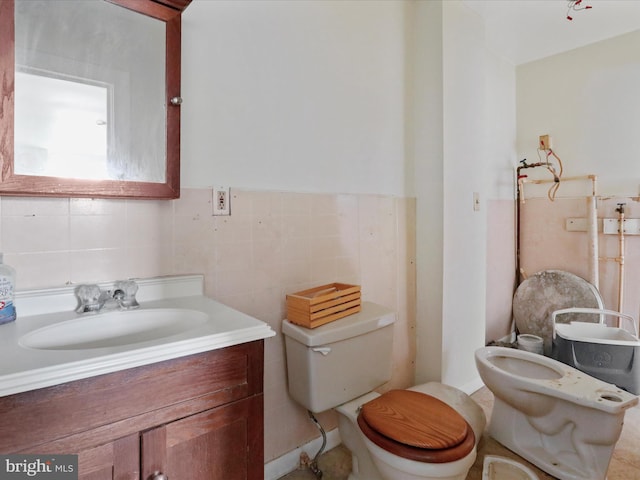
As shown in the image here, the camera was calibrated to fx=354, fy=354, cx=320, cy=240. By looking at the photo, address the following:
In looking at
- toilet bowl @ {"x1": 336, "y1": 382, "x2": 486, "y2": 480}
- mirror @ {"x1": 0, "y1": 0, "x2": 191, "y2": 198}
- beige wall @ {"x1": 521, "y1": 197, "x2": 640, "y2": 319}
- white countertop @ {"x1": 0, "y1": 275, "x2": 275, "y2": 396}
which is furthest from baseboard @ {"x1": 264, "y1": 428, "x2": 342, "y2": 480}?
beige wall @ {"x1": 521, "y1": 197, "x2": 640, "y2": 319}

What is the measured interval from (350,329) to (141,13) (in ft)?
4.14

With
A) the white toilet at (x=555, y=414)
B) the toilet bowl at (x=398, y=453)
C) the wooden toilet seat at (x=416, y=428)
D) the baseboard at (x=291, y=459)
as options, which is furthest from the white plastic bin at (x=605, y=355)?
the baseboard at (x=291, y=459)

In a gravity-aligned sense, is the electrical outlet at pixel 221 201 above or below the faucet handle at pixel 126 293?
above

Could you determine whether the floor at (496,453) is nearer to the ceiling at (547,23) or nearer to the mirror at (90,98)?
the mirror at (90,98)

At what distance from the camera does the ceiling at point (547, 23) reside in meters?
2.09

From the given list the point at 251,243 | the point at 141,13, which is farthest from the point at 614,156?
the point at 141,13

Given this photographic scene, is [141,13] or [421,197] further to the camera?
[421,197]

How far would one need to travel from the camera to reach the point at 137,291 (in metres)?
1.10

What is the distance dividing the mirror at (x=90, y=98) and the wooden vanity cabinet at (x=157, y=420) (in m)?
0.58

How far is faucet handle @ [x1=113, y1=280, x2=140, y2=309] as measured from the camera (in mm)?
1038

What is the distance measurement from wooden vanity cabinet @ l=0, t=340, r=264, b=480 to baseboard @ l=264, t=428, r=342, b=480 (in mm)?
622

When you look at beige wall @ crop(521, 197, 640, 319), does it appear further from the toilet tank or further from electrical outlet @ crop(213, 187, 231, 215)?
electrical outlet @ crop(213, 187, 231, 215)

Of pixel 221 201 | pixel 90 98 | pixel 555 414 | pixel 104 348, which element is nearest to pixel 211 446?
pixel 104 348

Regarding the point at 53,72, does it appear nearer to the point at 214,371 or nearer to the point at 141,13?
the point at 141,13
